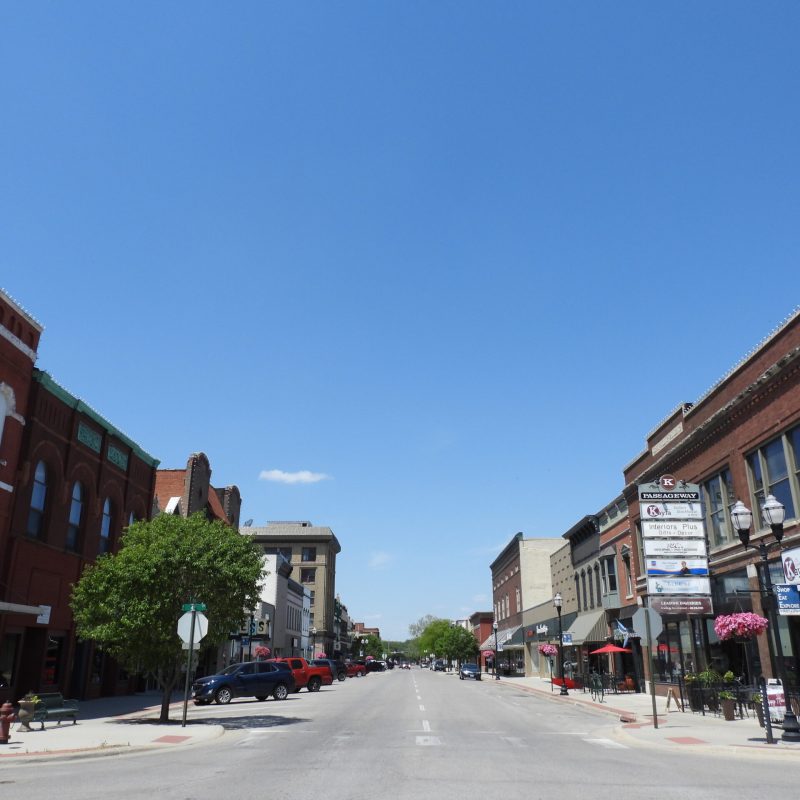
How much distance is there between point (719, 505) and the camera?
2884 cm

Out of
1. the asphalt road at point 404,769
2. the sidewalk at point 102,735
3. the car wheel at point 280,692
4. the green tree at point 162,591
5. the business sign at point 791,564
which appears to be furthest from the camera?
the car wheel at point 280,692

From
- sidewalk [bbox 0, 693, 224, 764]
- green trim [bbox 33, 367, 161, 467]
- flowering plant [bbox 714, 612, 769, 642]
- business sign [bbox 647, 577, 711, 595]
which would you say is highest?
green trim [bbox 33, 367, 161, 467]

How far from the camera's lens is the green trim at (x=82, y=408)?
27.2 meters

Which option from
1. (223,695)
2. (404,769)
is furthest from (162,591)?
(404,769)

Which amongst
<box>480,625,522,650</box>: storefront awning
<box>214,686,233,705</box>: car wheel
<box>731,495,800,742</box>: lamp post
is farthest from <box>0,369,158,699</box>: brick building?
<box>480,625,522,650</box>: storefront awning

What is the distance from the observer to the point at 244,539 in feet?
78.0

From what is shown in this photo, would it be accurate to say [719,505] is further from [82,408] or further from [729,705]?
[82,408]

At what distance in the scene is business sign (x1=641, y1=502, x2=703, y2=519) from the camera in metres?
26.7

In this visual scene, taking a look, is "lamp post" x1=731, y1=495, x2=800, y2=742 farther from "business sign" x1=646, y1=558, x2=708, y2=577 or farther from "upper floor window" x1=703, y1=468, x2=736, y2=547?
"upper floor window" x1=703, y1=468, x2=736, y2=547

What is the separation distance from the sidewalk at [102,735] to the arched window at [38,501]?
6623 mm

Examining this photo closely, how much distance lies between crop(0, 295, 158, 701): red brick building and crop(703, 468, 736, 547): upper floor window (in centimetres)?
2457

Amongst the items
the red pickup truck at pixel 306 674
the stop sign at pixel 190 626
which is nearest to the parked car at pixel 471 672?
the red pickup truck at pixel 306 674

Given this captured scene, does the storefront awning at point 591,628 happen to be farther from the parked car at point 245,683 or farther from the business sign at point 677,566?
the parked car at point 245,683

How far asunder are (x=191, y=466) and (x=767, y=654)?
32.1 meters
